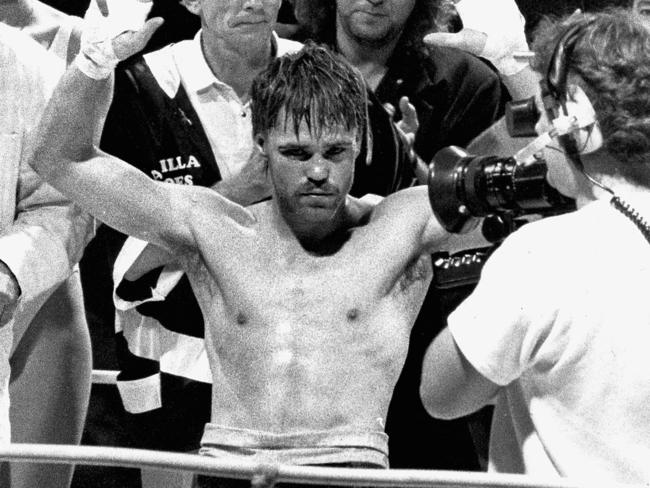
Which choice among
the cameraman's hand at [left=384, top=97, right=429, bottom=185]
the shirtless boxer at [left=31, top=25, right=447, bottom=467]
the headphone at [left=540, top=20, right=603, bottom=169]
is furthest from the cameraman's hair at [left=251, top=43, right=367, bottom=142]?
the headphone at [left=540, top=20, right=603, bottom=169]

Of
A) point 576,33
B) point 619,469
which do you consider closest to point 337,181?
point 576,33

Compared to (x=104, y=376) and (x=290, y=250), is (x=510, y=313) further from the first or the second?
(x=104, y=376)

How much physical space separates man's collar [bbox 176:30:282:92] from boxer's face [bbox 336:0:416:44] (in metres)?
0.16

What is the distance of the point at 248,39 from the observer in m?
2.68

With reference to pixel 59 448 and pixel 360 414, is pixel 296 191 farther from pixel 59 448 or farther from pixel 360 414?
pixel 59 448

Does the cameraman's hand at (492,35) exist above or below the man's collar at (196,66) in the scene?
above

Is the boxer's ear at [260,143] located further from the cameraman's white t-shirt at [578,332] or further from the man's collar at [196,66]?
the cameraman's white t-shirt at [578,332]

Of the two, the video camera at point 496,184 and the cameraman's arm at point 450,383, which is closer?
the cameraman's arm at point 450,383

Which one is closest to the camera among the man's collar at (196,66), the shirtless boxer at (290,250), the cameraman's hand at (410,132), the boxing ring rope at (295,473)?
the boxing ring rope at (295,473)

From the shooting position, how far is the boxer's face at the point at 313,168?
2164 millimetres

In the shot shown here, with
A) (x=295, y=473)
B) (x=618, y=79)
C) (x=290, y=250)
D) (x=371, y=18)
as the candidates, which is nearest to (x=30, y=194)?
(x=290, y=250)

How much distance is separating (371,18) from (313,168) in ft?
2.36

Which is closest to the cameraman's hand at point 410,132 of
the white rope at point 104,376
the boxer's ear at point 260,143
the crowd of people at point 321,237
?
the crowd of people at point 321,237

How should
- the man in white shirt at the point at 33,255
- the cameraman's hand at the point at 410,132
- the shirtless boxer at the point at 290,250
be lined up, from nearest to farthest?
1. the shirtless boxer at the point at 290,250
2. the man in white shirt at the point at 33,255
3. the cameraman's hand at the point at 410,132
